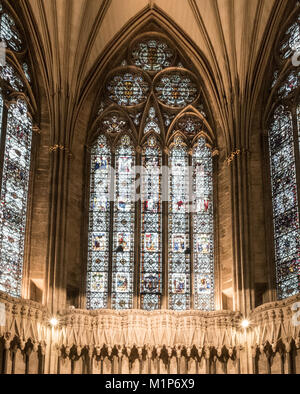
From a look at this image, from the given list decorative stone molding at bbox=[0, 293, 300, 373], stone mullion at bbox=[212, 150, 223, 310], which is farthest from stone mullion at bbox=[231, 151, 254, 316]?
stone mullion at bbox=[212, 150, 223, 310]

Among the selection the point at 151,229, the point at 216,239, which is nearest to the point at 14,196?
the point at 151,229

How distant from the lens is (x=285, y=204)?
22641 millimetres

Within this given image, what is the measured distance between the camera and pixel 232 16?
24.0 metres

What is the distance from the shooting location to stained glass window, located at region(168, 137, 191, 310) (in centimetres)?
2341

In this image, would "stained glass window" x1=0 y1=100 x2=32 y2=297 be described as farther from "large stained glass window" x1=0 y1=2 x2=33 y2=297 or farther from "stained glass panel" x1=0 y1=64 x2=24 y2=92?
"stained glass panel" x1=0 y1=64 x2=24 y2=92

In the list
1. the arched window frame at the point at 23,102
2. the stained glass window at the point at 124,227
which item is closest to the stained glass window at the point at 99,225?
the stained glass window at the point at 124,227

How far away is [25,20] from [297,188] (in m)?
9.96

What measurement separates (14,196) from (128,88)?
619cm

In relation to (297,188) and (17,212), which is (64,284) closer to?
(17,212)

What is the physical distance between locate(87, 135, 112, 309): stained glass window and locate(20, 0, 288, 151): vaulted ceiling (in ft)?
7.43

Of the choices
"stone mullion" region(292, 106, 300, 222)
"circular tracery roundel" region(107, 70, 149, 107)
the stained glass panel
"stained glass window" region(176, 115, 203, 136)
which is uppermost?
"circular tracery roundel" region(107, 70, 149, 107)

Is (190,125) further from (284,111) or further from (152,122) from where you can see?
(284,111)

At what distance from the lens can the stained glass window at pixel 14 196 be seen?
71.0 feet
